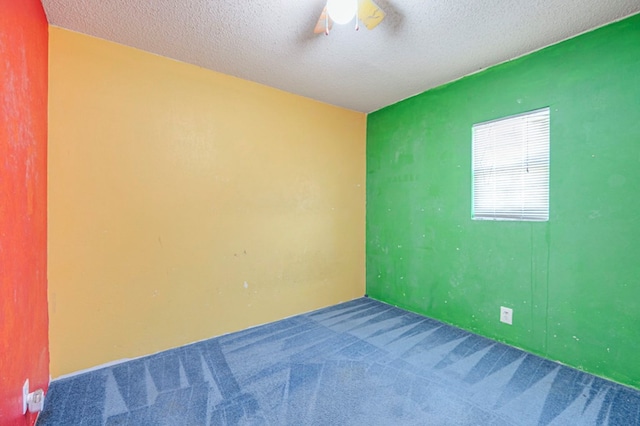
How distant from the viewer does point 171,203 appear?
2.20 m

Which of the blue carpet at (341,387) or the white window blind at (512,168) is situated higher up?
the white window blind at (512,168)

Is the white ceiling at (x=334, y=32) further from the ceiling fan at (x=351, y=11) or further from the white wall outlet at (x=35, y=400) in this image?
the white wall outlet at (x=35, y=400)

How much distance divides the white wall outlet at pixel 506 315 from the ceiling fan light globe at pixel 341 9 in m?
2.45

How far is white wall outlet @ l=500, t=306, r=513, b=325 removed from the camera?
2221 mm

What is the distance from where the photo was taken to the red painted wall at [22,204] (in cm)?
108

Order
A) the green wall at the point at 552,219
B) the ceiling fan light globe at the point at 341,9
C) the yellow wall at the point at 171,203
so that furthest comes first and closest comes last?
1. the yellow wall at the point at 171,203
2. the green wall at the point at 552,219
3. the ceiling fan light globe at the point at 341,9

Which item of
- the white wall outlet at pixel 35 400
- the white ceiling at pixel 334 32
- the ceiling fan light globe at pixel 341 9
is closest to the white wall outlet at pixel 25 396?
the white wall outlet at pixel 35 400

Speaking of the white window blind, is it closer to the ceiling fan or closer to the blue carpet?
the blue carpet

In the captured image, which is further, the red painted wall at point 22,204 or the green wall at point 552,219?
the green wall at point 552,219

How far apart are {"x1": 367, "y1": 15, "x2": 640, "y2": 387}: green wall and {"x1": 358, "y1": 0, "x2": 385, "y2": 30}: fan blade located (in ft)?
4.56

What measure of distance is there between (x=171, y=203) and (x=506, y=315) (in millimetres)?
2902

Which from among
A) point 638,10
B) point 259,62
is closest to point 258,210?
point 259,62

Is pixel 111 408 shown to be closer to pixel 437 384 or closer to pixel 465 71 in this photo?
pixel 437 384

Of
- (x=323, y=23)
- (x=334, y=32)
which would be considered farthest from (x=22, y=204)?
(x=334, y=32)
